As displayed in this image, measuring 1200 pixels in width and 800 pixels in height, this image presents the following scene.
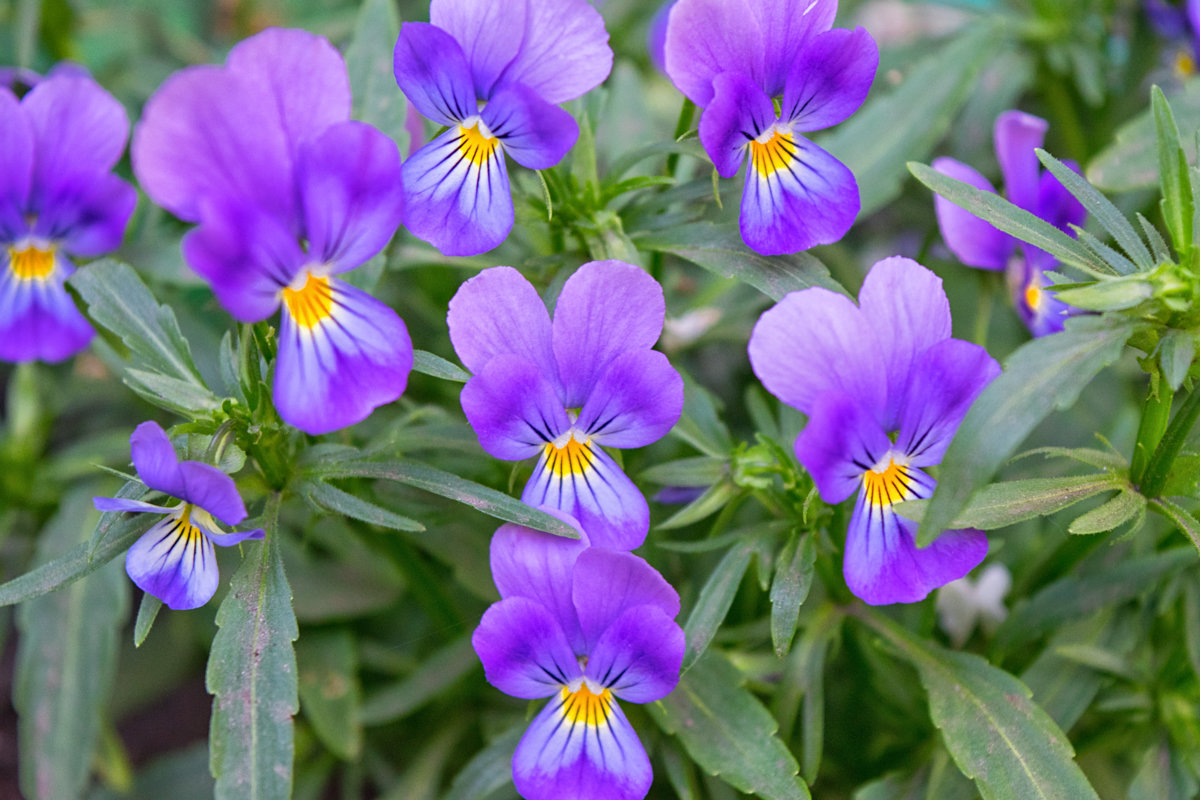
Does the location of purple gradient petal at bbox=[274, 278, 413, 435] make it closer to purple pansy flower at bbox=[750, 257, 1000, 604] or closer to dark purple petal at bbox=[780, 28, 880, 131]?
purple pansy flower at bbox=[750, 257, 1000, 604]

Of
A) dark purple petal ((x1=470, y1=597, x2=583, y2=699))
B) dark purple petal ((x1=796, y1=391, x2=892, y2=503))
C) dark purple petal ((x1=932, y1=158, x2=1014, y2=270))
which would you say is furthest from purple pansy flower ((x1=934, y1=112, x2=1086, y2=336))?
dark purple petal ((x1=470, y1=597, x2=583, y2=699))

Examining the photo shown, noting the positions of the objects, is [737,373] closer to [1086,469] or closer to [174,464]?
[1086,469]

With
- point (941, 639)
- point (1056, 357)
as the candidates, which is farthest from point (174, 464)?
point (941, 639)

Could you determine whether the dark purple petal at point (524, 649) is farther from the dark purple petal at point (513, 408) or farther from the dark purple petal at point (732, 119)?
the dark purple petal at point (732, 119)

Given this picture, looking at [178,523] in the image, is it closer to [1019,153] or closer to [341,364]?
[341,364]

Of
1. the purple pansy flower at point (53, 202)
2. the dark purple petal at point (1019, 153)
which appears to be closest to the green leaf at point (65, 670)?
the purple pansy flower at point (53, 202)

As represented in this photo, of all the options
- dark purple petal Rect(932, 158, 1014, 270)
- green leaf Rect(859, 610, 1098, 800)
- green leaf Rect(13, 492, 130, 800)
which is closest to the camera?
green leaf Rect(859, 610, 1098, 800)

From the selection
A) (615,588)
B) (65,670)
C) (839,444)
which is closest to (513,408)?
(615,588)
